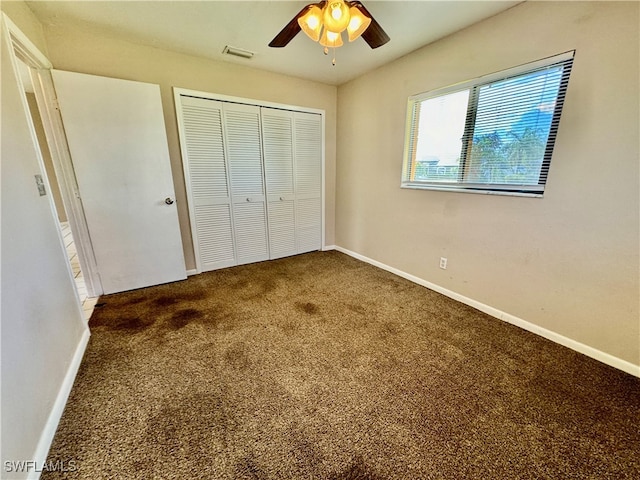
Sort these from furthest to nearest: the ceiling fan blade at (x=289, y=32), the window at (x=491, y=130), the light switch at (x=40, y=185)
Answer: the window at (x=491, y=130) < the ceiling fan blade at (x=289, y=32) < the light switch at (x=40, y=185)

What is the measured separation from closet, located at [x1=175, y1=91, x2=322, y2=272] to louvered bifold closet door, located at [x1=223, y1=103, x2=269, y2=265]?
0.01 m

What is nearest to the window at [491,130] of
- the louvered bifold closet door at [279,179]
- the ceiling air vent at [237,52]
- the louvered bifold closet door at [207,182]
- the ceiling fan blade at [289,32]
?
the ceiling fan blade at [289,32]

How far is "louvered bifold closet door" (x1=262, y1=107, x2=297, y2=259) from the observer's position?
328 cm

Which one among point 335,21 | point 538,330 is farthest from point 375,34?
point 538,330

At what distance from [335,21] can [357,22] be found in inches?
6.4

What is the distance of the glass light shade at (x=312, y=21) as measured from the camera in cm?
154

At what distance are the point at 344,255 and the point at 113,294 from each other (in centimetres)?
286

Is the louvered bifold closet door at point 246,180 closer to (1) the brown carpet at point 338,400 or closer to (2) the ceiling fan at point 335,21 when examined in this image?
(1) the brown carpet at point 338,400

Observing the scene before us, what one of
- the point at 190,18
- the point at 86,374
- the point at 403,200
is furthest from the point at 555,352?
the point at 190,18

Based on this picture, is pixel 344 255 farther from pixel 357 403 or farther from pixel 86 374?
pixel 86 374

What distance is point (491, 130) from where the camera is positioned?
83.5 inches

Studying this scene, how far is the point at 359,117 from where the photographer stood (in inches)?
132

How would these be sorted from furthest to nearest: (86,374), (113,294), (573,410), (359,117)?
(359,117), (113,294), (86,374), (573,410)

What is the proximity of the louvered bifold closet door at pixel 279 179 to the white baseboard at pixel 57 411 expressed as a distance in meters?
2.25
